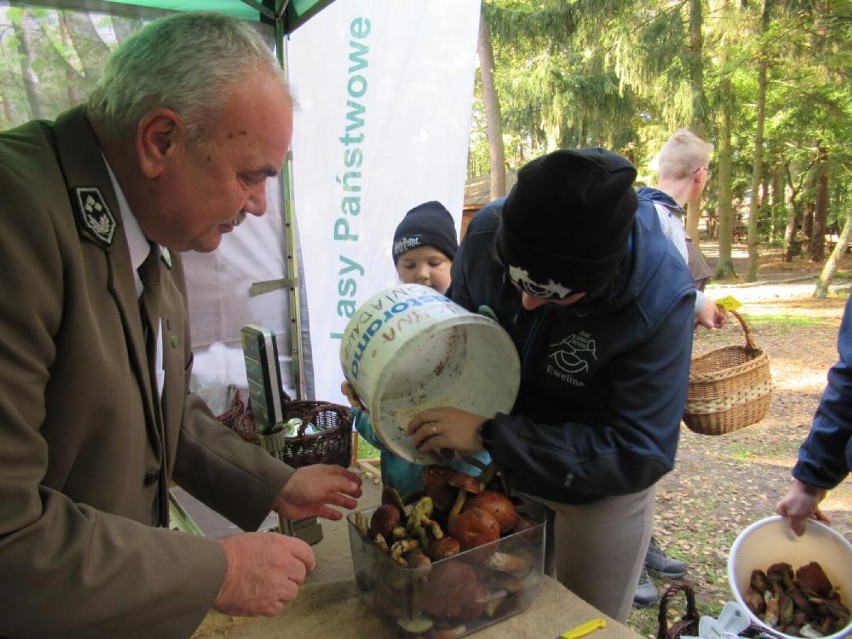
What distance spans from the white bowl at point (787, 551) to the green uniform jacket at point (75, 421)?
1.49 meters

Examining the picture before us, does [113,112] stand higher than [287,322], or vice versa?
[113,112]

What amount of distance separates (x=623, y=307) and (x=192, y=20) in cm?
98

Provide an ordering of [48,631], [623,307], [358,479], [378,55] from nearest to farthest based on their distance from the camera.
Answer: [48,631], [623,307], [358,479], [378,55]

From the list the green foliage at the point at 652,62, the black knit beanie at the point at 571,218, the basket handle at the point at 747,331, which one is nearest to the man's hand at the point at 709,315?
the basket handle at the point at 747,331

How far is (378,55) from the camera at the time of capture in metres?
3.36

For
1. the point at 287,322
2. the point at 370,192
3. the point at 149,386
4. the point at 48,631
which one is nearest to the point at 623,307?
the point at 149,386

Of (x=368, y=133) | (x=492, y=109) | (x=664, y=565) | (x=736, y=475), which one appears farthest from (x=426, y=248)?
(x=492, y=109)

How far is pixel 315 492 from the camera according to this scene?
1.45m

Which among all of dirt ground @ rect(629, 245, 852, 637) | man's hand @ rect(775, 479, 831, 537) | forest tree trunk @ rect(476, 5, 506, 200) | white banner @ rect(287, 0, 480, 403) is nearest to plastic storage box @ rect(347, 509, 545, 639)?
man's hand @ rect(775, 479, 831, 537)

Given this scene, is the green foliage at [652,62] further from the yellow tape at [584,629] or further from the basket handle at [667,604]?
the yellow tape at [584,629]

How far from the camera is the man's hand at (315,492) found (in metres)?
1.45

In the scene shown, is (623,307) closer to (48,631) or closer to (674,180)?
(48,631)

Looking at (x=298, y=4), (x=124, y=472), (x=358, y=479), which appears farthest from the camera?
(x=298, y=4)

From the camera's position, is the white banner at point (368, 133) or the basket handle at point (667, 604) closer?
the basket handle at point (667, 604)
